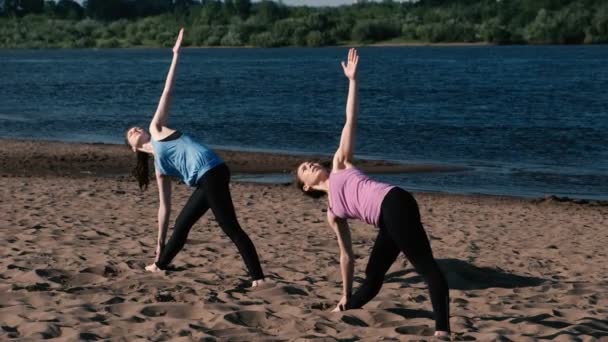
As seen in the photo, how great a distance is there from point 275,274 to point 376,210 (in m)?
2.88

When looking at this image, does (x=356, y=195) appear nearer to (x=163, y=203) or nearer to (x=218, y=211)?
(x=218, y=211)

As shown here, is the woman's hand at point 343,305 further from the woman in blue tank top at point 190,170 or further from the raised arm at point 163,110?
the raised arm at point 163,110

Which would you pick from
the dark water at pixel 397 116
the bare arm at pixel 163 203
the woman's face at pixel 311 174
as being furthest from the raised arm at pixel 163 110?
the dark water at pixel 397 116

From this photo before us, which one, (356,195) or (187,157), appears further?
(187,157)

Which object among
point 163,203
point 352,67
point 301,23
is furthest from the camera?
point 301,23

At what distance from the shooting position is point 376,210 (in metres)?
6.39

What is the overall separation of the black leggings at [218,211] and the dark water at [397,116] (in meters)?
10.4

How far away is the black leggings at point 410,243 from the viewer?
6.30 meters

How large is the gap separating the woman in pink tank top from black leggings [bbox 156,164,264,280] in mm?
1262

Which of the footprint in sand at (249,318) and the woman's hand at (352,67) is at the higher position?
the woman's hand at (352,67)

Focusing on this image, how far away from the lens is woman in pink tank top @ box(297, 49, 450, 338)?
6.34 metres

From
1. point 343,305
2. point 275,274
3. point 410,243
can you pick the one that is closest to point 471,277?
point 275,274

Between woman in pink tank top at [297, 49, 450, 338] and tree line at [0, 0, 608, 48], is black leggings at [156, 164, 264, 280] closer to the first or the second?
woman in pink tank top at [297, 49, 450, 338]

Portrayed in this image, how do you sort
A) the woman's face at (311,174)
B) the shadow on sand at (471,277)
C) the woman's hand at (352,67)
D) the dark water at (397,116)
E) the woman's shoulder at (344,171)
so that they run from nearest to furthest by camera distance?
1. the woman's shoulder at (344,171)
2. the woman's face at (311,174)
3. the woman's hand at (352,67)
4. the shadow on sand at (471,277)
5. the dark water at (397,116)
